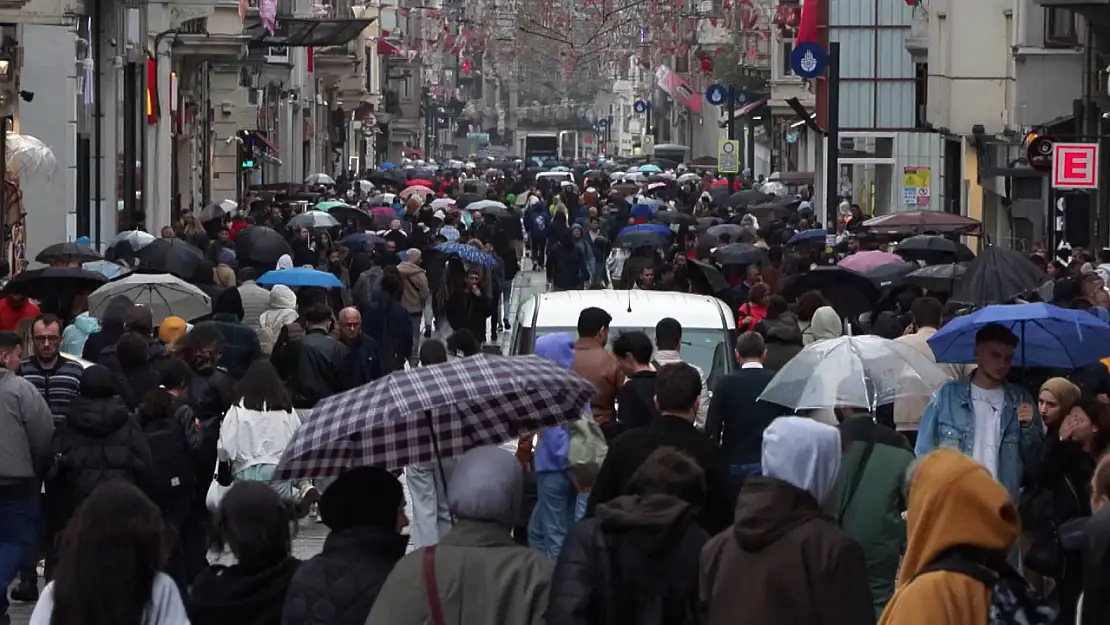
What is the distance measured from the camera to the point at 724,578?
243 inches

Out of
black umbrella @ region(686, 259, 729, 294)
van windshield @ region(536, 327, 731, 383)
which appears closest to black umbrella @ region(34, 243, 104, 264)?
black umbrella @ region(686, 259, 729, 294)

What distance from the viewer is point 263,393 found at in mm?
11375

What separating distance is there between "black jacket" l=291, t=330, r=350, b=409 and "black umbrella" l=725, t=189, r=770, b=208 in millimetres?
30200

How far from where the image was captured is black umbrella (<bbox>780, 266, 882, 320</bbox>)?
19.7m

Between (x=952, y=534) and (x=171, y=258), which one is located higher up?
(x=171, y=258)

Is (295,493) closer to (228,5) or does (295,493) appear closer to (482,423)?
(482,423)

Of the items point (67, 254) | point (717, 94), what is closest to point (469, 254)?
point (67, 254)

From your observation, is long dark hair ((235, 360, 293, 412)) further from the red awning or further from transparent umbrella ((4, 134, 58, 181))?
the red awning

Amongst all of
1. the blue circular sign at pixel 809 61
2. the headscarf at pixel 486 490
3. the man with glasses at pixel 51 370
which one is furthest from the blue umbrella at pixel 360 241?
the headscarf at pixel 486 490

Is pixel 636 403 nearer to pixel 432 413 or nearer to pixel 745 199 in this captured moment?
pixel 432 413

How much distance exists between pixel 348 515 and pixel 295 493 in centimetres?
645

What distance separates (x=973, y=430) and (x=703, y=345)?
12.0 feet

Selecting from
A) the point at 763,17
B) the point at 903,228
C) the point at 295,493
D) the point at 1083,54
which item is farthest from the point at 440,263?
the point at 763,17

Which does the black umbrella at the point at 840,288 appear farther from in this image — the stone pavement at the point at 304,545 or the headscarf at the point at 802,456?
the headscarf at the point at 802,456
